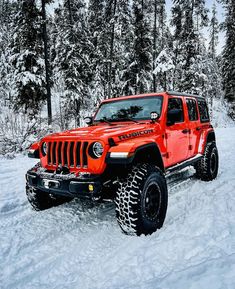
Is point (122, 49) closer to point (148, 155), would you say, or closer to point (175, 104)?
point (175, 104)

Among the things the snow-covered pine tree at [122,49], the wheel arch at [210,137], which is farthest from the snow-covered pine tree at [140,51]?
the wheel arch at [210,137]

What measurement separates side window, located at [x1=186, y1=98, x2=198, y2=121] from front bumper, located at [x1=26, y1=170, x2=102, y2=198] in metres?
3.10

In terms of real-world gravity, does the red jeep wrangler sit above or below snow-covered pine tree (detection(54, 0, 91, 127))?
below

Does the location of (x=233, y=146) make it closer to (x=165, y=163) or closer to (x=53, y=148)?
(x=165, y=163)

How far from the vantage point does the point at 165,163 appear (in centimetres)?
437

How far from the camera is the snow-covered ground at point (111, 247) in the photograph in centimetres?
247

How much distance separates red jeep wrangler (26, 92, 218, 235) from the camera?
3.28m

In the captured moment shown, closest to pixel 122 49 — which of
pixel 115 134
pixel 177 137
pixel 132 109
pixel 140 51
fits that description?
pixel 140 51

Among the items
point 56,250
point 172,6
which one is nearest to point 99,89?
point 172,6

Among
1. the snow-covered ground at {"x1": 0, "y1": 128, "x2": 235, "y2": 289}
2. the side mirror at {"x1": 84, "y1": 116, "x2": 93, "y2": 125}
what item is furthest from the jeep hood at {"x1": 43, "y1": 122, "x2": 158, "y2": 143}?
the side mirror at {"x1": 84, "y1": 116, "x2": 93, "y2": 125}

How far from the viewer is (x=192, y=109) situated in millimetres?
5758

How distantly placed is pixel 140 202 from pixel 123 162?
56 cm

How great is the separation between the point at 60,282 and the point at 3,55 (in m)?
35.2

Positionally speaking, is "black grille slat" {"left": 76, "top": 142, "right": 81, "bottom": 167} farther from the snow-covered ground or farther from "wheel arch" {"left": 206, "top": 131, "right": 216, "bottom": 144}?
"wheel arch" {"left": 206, "top": 131, "right": 216, "bottom": 144}
